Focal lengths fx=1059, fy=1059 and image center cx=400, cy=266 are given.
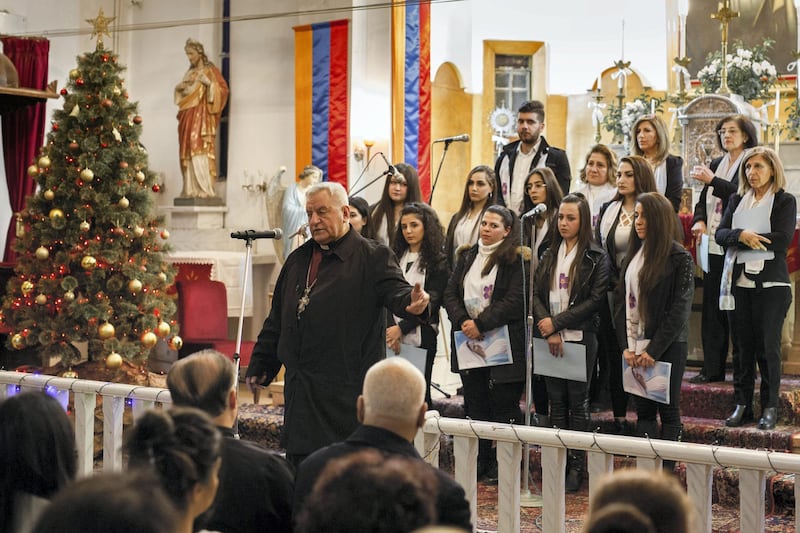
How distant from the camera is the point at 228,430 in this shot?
9.12 ft

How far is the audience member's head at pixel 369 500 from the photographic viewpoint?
162 cm

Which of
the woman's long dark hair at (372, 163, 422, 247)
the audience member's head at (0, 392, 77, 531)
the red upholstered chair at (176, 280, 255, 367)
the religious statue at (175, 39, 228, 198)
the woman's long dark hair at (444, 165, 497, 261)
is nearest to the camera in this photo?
the audience member's head at (0, 392, 77, 531)

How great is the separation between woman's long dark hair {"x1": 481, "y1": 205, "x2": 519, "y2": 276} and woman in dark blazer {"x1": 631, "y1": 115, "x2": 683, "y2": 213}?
3.06 ft

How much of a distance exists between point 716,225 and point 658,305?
125 cm

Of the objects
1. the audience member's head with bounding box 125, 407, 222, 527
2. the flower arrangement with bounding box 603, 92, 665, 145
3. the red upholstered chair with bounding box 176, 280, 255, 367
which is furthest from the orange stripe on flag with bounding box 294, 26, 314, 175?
the audience member's head with bounding box 125, 407, 222, 527

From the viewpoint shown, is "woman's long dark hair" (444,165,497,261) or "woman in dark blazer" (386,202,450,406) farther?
"woman's long dark hair" (444,165,497,261)

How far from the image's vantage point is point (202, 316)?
9203 millimetres

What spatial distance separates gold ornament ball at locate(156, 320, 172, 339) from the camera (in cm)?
729

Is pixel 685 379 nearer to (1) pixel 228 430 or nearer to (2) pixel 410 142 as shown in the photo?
(1) pixel 228 430

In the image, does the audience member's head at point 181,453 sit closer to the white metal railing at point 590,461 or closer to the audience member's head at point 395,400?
the audience member's head at point 395,400

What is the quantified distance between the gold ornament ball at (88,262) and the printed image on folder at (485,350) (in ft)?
9.20

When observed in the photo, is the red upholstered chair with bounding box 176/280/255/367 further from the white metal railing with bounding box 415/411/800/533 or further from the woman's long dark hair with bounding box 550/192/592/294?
the white metal railing with bounding box 415/411/800/533

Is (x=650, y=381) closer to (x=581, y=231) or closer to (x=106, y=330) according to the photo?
(x=581, y=231)

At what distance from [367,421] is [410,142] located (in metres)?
7.92
